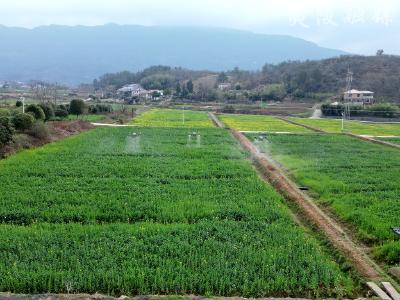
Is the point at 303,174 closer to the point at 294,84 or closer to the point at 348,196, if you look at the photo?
the point at 348,196

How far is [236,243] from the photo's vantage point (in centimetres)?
1109

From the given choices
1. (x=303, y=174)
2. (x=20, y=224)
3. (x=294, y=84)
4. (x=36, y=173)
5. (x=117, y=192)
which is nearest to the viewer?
(x=20, y=224)

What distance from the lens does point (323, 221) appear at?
1365cm

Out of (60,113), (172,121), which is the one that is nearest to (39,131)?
(60,113)

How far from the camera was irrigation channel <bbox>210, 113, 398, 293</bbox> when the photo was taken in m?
10.4

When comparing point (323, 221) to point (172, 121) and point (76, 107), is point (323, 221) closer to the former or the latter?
point (172, 121)

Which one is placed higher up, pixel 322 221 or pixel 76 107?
pixel 76 107

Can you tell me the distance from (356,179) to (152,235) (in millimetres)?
10972

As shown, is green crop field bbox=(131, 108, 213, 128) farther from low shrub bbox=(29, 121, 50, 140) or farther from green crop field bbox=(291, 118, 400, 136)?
low shrub bbox=(29, 121, 50, 140)

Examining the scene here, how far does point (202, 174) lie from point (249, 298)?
431 inches

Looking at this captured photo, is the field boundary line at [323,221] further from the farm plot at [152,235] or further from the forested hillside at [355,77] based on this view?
the forested hillside at [355,77]

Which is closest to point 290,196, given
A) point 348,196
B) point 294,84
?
point 348,196

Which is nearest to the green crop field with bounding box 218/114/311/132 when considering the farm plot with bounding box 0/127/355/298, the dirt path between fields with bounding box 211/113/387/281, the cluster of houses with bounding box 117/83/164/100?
the dirt path between fields with bounding box 211/113/387/281

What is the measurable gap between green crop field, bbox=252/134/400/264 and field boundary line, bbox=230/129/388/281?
48 centimetres
